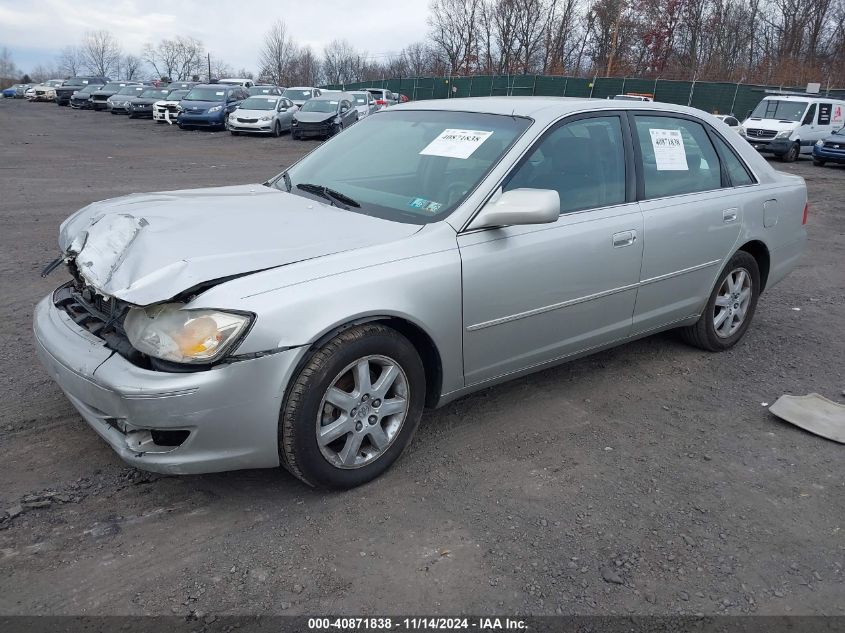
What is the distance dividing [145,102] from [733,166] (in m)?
31.0

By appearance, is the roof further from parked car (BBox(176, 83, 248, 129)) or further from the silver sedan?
parked car (BBox(176, 83, 248, 129))

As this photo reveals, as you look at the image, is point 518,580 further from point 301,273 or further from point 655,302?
point 655,302

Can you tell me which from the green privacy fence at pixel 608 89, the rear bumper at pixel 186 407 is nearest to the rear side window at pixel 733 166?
the rear bumper at pixel 186 407

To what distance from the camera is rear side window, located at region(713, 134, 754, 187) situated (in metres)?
4.62

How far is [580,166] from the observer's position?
3787 millimetres

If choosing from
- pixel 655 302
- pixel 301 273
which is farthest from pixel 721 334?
pixel 301 273

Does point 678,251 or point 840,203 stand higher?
point 678,251

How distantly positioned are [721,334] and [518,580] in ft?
10.1

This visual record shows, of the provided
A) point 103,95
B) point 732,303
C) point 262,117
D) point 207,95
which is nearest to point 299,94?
point 207,95

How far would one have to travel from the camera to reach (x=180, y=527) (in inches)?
109

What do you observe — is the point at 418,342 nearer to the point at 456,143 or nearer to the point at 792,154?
the point at 456,143

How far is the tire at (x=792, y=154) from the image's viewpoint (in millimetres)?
21039

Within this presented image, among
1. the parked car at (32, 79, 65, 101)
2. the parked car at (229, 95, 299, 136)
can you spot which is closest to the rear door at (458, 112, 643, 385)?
the parked car at (229, 95, 299, 136)

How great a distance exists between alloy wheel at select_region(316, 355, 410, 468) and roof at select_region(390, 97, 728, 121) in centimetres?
164
